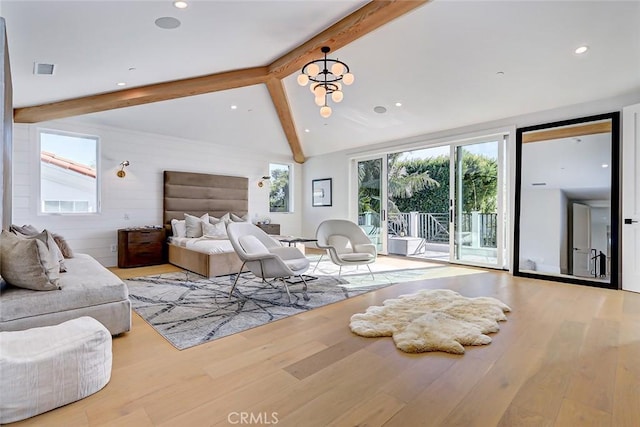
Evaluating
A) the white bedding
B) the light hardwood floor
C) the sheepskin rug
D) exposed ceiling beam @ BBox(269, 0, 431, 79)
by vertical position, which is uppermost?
exposed ceiling beam @ BBox(269, 0, 431, 79)

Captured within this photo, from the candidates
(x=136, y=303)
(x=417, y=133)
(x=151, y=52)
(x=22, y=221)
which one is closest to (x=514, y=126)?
(x=417, y=133)

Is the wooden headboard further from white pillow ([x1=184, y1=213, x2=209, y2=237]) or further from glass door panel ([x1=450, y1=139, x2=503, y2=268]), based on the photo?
glass door panel ([x1=450, y1=139, x2=503, y2=268])

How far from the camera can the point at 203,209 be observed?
7.07 metres

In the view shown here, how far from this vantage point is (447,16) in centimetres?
355

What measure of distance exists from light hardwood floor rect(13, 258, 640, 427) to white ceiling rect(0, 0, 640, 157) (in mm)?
2836

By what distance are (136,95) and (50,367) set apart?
13.7 ft

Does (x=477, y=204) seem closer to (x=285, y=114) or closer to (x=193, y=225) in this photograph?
(x=285, y=114)

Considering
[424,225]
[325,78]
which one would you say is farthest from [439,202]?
[325,78]

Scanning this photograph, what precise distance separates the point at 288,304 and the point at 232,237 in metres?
1.03

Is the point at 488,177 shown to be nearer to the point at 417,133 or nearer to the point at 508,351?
the point at 417,133

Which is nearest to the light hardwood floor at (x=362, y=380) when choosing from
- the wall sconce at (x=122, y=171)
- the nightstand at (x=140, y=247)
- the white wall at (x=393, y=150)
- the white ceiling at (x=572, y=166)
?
the white ceiling at (x=572, y=166)

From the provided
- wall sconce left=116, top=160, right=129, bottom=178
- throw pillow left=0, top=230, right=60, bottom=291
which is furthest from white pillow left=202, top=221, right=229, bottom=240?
throw pillow left=0, top=230, right=60, bottom=291

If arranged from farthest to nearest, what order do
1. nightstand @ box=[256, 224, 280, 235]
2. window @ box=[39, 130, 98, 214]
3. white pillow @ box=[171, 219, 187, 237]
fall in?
nightstand @ box=[256, 224, 280, 235] → white pillow @ box=[171, 219, 187, 237] → window @ box=[39, 130, 98, 214]

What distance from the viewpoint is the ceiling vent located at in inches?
138
